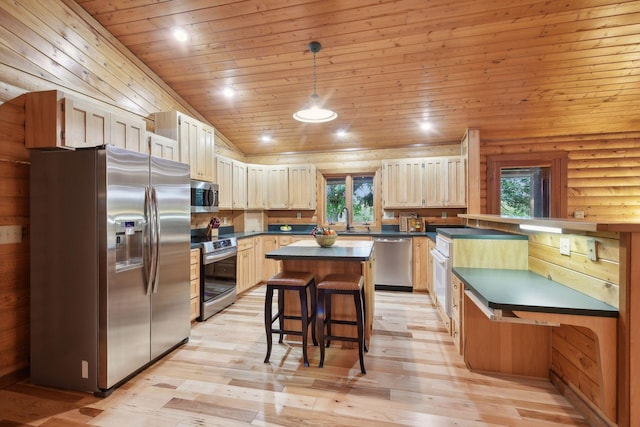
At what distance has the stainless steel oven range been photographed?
140 inches

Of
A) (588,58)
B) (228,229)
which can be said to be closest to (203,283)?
(228,229)

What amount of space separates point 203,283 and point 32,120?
85.7 inches

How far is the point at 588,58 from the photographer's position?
3.27 m

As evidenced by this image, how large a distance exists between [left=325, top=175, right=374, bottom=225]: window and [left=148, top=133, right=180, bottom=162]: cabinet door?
9.78 feet

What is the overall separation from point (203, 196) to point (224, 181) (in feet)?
2.38

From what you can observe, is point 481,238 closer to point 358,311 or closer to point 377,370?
point 358,311

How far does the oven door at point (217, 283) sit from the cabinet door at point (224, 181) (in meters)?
0.99

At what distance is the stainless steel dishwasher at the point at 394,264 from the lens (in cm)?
475

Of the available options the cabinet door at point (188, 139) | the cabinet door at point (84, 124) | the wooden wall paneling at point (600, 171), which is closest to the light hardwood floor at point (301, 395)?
the cabinet door at point (84, 124)

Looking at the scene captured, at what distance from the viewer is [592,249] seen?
171 centimetres

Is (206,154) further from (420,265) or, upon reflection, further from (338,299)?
(420,265)

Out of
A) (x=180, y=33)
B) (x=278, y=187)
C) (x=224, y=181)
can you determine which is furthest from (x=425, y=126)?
(x=180, y=33)

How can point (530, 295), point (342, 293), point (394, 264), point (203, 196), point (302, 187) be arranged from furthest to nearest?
1. point (302, 187)
2. point (394, 264)
3. point (203, 196)
4. point (342, 293)
5. point (530, 295)

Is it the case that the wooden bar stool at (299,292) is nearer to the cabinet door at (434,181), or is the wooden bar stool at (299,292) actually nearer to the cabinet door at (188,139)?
the cabinet door at (188,139)
